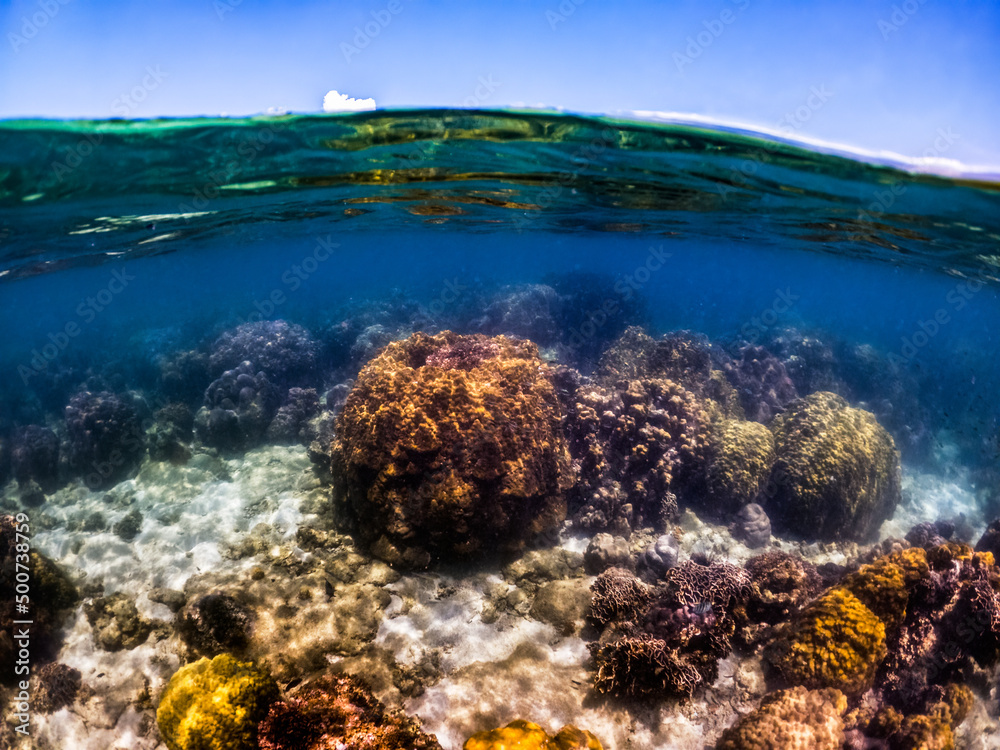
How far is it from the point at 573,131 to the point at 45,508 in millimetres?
15247

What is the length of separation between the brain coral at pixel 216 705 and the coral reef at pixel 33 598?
141 inches

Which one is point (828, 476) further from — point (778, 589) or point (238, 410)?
point (238, 410)

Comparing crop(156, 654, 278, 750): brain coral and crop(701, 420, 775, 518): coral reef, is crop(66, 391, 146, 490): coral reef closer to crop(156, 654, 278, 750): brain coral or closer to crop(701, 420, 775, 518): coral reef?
crop(156, 654, 278, 750): brain coral

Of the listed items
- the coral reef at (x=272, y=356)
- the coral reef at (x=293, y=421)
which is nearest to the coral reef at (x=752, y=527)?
the coral reef at (x=293, y=421)

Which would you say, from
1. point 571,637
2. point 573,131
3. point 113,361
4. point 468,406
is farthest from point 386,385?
point 113,361

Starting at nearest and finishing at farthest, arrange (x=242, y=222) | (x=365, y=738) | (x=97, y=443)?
(x=365, y=738) < (x=97, y=443) < (x=242, y=222)

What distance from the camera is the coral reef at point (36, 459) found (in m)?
11.9

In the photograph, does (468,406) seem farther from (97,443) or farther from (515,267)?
(515,267)

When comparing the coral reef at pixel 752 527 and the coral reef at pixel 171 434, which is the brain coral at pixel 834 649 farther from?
the coral reef at pixel 171 434

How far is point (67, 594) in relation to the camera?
7.21 m

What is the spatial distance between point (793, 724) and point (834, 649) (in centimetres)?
124

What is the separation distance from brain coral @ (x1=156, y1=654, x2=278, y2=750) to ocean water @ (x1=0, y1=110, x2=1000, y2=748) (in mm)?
522

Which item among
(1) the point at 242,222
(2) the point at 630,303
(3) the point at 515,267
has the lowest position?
(3) the point at 515,267

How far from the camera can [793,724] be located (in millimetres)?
4762
